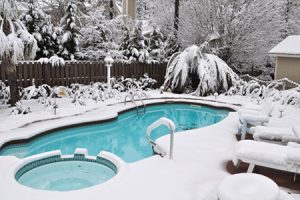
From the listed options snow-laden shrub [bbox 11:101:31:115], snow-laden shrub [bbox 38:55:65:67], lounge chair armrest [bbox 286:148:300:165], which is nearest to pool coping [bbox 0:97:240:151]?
snow-laden shrub [bbox 11:101:31:115]

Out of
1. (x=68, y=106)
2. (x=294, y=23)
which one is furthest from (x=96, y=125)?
(x=294, y=23)

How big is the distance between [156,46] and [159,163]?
10377mm

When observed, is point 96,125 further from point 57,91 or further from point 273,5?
point 273,5

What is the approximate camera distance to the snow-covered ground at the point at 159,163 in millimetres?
3877

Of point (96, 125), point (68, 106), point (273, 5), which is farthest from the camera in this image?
point (273, 5)

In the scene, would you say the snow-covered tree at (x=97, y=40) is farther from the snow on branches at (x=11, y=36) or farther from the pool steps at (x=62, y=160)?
the pool steps at (x=62, y=160)

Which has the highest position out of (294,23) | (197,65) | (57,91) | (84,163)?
(294,23)

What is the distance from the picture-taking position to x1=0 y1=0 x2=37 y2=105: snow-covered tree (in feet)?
23.7

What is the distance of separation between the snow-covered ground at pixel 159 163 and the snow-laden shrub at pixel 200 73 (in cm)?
366

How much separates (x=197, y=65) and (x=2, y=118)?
796 centimetres

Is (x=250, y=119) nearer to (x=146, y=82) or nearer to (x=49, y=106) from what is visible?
(x=49, y=106)

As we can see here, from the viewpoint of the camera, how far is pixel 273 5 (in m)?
16.0

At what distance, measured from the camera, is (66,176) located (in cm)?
506

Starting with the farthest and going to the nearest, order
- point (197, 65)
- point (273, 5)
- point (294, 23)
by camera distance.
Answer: point (294, 23) < point (273, 5) < point (197, 65)
